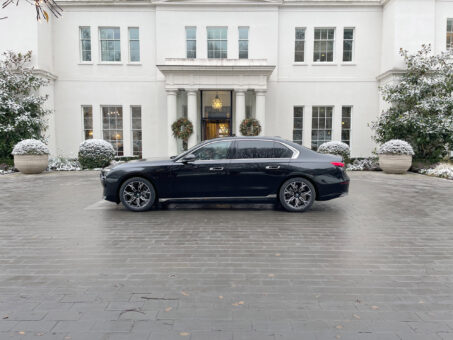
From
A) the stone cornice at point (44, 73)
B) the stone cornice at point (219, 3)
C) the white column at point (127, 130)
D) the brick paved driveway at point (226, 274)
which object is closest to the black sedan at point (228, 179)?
the brick paved driveway at point (226, 274)

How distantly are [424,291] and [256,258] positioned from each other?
1.91m

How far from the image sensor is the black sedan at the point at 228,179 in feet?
24.3

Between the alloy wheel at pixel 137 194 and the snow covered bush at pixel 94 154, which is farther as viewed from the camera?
the snow covered bush at pixel 94 154

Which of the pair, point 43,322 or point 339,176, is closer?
point 43,322

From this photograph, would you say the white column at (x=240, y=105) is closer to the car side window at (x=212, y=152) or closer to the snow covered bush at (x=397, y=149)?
the snow covered bush at (x=397, y=149)

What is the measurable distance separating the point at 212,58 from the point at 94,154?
8213mm

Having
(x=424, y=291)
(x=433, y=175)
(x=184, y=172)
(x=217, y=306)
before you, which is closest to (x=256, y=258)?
(x=217, y=306)

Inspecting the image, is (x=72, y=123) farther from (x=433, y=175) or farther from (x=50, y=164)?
(x=433, y=175)

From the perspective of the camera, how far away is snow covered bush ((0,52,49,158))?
1684cm

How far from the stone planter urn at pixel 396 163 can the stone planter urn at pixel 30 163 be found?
15.4m

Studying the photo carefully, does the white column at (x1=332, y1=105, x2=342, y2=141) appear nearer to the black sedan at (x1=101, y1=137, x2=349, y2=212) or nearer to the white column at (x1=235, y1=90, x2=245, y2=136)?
the white column at (x1=235, y1=90, x2=245, y2=136)

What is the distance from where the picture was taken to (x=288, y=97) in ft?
66.0

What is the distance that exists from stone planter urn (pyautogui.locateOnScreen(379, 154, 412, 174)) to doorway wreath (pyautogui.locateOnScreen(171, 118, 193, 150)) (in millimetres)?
9537

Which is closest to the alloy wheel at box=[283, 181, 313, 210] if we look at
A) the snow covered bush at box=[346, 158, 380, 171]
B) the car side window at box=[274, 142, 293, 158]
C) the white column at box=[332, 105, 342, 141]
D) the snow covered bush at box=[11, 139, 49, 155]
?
the car side window at box=[274, 142, 293, 158]
